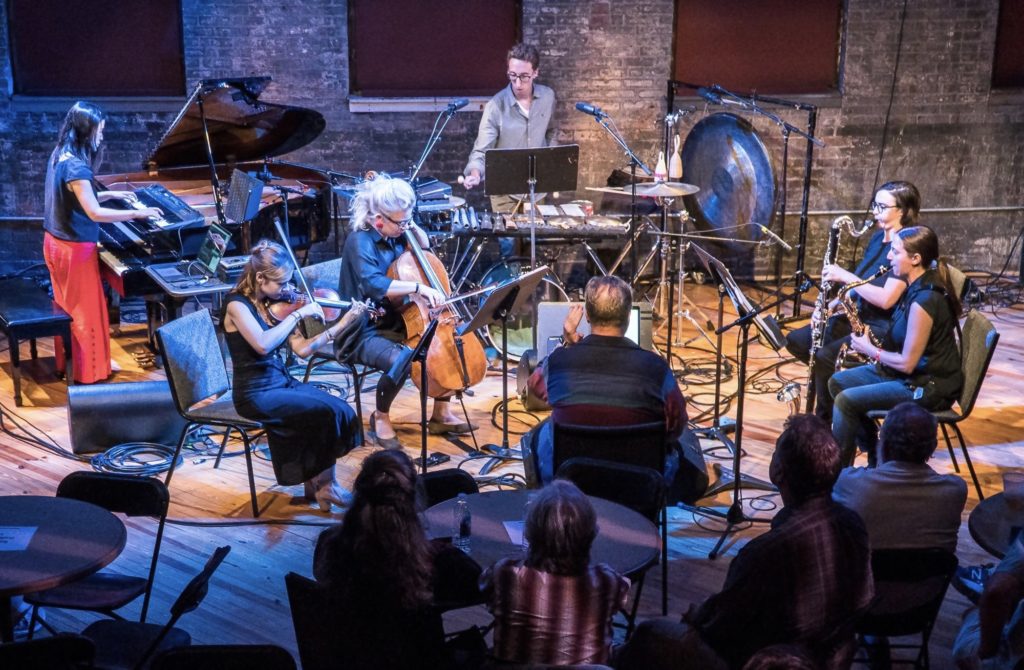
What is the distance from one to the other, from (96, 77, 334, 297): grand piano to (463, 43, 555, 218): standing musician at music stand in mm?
1240

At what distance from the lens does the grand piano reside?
7457 mm

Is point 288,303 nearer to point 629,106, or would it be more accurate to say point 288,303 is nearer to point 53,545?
point 53,545

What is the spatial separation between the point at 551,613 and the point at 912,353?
10.1 ft

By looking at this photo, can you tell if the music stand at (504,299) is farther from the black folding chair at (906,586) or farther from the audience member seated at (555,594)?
the black folding chair at (906,586)

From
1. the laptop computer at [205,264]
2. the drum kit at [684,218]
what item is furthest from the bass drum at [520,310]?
the laptop computer at [205,264]

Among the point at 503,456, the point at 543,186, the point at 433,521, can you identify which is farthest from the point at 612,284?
the point at 543,186

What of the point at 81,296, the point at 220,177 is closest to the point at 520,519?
the point at 81,296

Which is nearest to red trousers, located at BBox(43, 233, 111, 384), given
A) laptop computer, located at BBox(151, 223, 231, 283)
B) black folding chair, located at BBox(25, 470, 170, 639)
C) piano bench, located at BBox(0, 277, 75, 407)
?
piano bench, located at BBox(0, 277, 75, 407)

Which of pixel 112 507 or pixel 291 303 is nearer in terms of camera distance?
pixel 112 507

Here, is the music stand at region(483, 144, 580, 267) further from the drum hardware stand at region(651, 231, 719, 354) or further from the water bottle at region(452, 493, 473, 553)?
the water bottle at region(452, 493, 473, 553)

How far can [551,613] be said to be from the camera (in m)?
3.26

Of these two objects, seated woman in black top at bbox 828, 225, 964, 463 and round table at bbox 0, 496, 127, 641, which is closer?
round table at bbox 0, 496, 127, 641

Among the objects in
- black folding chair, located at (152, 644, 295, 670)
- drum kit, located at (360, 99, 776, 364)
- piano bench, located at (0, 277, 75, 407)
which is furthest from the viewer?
drum kit, located at (360, 99, 776, 364)

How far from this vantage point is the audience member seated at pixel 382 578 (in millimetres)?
3277
